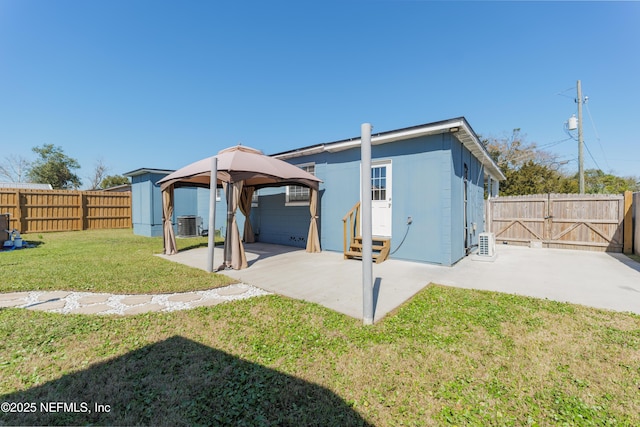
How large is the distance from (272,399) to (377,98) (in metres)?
10.6

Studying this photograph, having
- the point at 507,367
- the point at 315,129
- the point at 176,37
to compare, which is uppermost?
the point at 176,37

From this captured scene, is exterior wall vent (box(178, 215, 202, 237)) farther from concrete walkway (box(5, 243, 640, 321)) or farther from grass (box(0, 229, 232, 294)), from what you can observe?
concrete walkway (box(5, 243, 640, 321))

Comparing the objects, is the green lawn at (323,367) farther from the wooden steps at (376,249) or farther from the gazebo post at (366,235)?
the wooden steps at (376,249)

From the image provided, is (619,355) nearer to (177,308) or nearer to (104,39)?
(177,308)

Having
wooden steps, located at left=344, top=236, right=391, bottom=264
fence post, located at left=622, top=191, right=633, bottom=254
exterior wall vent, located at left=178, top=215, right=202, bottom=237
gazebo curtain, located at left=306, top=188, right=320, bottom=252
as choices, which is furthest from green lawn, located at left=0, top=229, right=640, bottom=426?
exterior wall vent, located at left=178, top=215, right=202, bottom=237

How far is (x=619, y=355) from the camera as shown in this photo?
2279 millimetres

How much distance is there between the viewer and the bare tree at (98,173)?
3052 centimetres

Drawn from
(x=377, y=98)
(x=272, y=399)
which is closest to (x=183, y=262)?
(x=272, y=399)

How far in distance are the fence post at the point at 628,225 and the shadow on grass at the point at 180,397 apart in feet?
34.7

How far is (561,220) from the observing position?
859 cm

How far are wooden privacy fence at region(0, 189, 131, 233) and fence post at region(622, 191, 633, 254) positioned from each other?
20907 millimetres

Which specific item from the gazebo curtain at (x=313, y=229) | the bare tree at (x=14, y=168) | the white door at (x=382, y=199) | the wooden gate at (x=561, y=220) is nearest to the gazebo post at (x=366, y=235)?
the white door at (x=382, y=199)

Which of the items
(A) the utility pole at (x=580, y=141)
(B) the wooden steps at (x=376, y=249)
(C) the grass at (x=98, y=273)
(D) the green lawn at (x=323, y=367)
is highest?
(A) the utility pole at (x=580, y=141)

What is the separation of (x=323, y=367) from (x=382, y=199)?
Answer: 504cm
